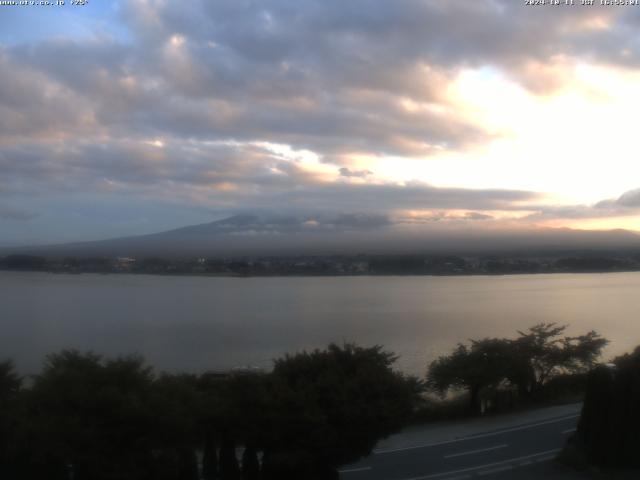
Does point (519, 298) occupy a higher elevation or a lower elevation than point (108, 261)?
lower

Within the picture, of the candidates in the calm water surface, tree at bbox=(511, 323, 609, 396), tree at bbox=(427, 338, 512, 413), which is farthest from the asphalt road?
the calm water surface

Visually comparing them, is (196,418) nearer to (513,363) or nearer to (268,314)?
(513,363)

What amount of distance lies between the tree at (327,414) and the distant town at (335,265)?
4525cm

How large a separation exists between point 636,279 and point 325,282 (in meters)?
27.7

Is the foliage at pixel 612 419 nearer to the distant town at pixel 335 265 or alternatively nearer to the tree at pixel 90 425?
the tree at pixel 90 425

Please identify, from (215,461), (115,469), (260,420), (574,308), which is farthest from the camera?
(574,308)

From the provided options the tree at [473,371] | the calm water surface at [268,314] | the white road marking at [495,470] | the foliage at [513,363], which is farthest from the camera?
the calm water surface at [268,314]

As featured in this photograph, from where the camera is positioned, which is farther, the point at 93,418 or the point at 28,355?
the point at 28,355

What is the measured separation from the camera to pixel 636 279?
5991cm

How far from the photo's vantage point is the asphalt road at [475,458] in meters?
9.27

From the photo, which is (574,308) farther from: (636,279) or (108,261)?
(108,261)

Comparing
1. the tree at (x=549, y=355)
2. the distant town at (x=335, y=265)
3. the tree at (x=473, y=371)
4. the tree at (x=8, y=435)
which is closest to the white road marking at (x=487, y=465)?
the tree at (x=473, y=371)

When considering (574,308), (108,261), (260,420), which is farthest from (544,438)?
(108,261)

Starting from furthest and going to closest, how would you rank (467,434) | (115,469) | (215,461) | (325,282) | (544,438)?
(325,282)
(467,434)
(544,438)
(215,461)
(115,469)
